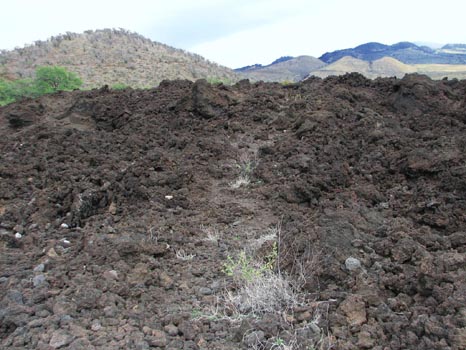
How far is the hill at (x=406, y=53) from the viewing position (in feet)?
148

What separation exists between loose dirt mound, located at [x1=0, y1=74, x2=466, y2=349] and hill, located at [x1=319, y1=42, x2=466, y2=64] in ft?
143

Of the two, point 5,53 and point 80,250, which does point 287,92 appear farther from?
point 5,53

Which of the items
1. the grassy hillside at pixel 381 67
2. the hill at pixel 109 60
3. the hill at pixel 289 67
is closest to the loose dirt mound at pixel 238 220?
the hill at pixel 109 60

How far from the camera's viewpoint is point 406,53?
4800 centimetres

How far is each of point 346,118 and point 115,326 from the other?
4.62 metres

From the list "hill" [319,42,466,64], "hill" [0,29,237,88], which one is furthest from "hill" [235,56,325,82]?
"hill" [0,29,237,88]

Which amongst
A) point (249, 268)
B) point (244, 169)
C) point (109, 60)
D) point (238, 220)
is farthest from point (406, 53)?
point (249, 268)

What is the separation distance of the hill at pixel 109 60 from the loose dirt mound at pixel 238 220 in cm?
1786

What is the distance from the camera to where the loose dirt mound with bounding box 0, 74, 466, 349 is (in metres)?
2.48

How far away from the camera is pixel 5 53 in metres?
28.3

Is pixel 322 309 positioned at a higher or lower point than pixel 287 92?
lower

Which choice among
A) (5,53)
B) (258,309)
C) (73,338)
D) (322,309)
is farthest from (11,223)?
(5,53)

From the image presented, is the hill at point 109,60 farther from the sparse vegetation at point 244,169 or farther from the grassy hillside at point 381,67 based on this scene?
the sparse vegetation at point 244,169

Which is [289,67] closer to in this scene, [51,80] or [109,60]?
[109,60]
